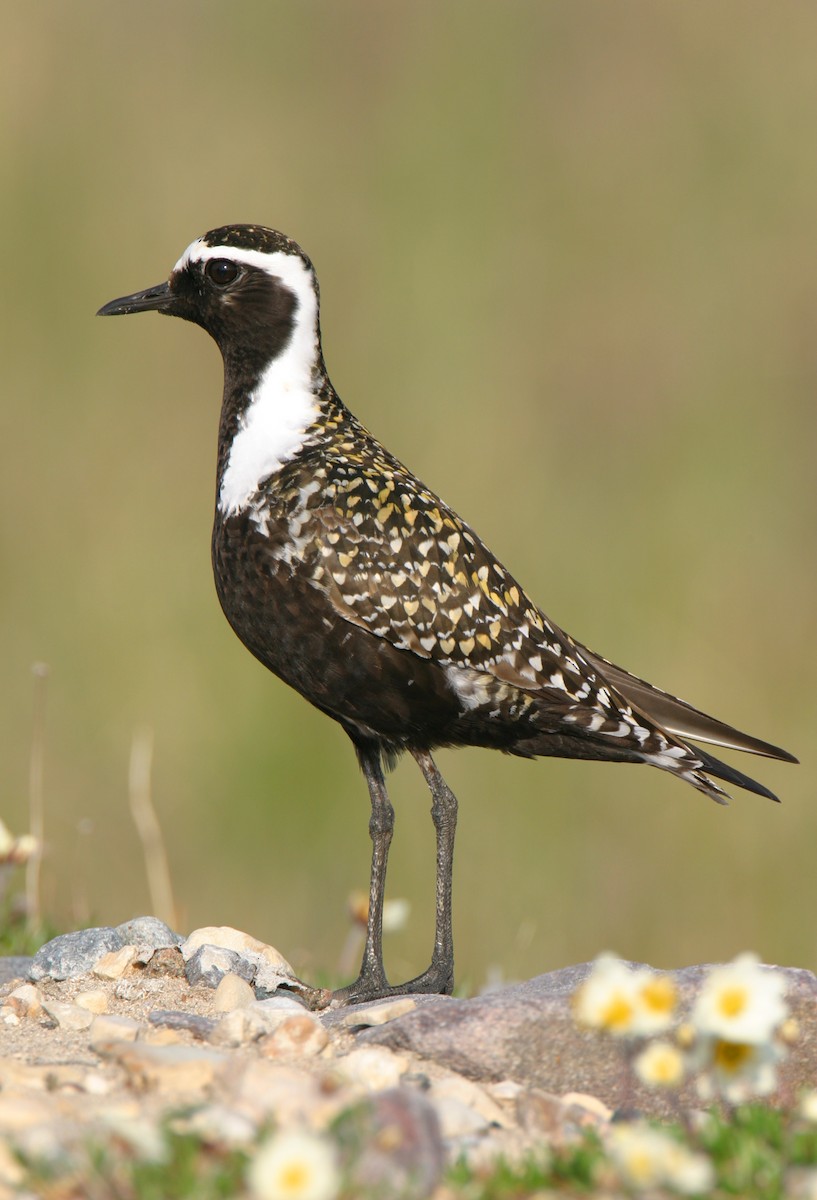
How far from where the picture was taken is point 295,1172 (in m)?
2.76

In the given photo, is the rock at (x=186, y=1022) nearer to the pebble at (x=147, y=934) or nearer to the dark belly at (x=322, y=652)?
the pebble at (x=147, y=934)

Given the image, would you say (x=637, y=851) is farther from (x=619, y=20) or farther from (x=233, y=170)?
(x=619, y=20)

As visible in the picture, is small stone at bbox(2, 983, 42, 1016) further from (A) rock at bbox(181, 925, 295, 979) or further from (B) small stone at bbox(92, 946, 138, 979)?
(A) rock at bbox(181, 925, 295, 979)

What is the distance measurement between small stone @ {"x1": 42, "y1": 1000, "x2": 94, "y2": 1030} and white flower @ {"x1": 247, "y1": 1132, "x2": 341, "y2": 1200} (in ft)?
6.31

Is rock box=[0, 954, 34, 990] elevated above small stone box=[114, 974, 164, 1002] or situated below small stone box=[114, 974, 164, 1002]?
below

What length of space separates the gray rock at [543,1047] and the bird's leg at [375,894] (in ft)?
4.44

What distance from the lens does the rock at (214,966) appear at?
206 inches

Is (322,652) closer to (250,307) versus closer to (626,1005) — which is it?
(250,307)

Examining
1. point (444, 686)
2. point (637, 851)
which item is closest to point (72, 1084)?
point (444, 686)

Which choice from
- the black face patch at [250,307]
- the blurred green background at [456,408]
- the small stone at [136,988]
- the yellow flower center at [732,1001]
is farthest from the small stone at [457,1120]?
the blurred green background at [456,408]

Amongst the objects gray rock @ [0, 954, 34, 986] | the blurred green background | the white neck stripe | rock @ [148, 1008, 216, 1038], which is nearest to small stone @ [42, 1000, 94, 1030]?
rock @ [148, 1008, 216, 1038]

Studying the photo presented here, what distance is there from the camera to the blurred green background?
32.8ft

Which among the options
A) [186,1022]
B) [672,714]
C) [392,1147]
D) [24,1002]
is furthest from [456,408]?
[392,1147]

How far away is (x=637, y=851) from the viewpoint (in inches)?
411
